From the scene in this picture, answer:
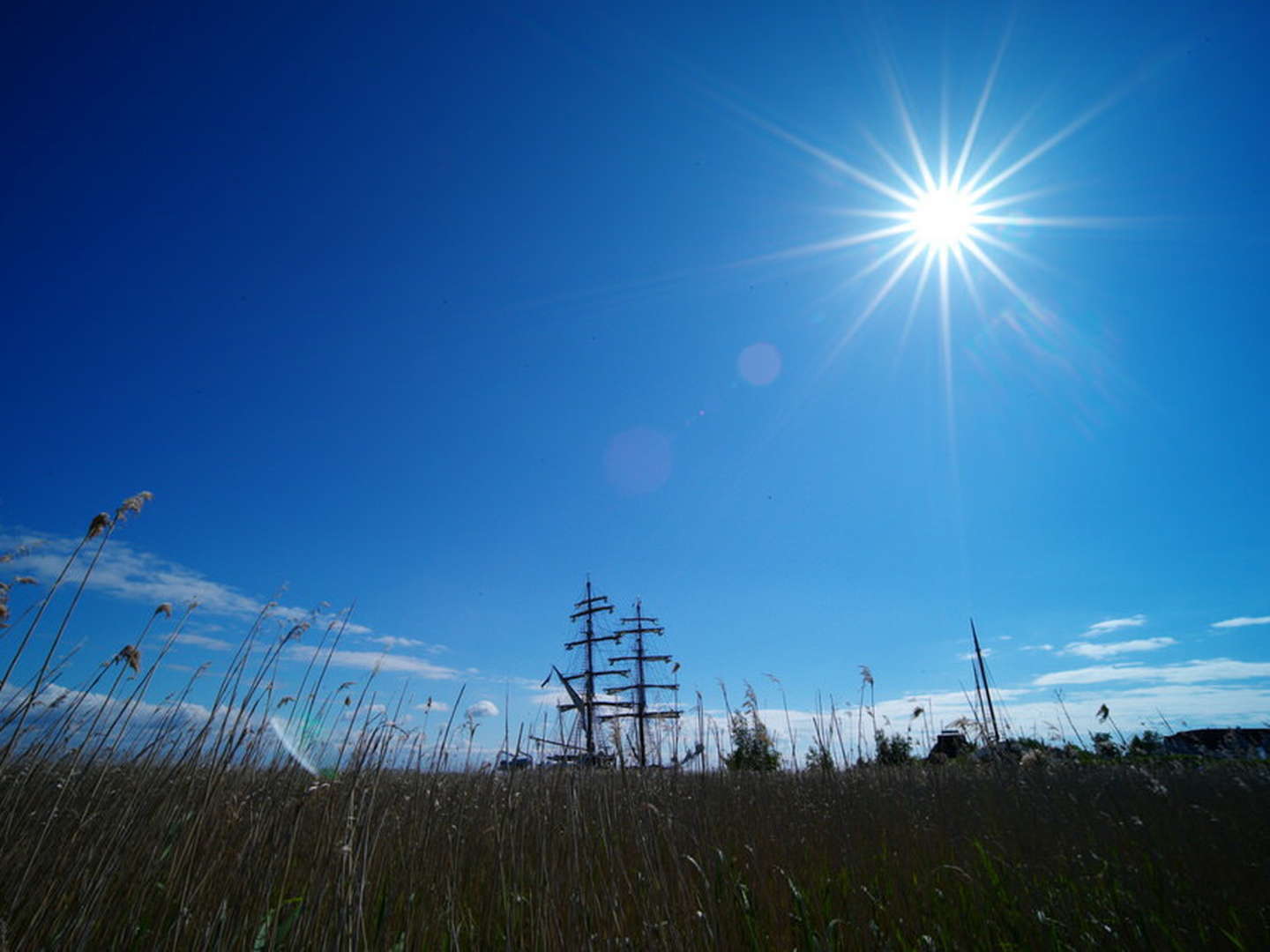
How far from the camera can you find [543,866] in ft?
9.52

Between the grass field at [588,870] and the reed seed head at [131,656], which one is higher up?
the reed seed head at [131,656]

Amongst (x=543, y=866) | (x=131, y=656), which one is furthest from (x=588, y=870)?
(x=131, y=656)

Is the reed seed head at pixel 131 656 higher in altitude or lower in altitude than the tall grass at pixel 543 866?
higher

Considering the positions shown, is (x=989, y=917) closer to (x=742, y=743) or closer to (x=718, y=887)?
(x=718, y=887)

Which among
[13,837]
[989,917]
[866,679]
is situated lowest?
[989,917]

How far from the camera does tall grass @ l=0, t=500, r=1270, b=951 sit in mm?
2697

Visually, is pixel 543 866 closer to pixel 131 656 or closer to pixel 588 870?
pixel 588 870

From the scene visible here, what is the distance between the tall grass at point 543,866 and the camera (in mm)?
2697

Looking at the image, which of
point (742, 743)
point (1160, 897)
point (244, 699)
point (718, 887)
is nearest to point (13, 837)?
point (244, 699)

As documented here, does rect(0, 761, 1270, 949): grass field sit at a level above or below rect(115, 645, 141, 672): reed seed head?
below

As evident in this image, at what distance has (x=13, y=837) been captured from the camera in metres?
3.59

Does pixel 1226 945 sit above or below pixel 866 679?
below

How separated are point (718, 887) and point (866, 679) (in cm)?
536

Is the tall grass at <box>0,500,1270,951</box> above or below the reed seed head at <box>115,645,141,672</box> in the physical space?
below
